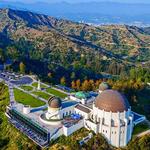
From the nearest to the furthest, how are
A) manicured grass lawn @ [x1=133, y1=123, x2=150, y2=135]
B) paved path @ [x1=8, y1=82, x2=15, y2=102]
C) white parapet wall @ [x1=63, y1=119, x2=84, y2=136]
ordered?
white parapet wall @ [x1=63, y1=119, x2=84, y2=136] < manicured grass lawn @ [x1=133, y1=123, x2=150, y2=135] < paved path @ [x1=8, y1=82, x2=15, y2=102]

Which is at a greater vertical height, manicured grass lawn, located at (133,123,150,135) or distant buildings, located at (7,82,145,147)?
distant buildings, located at (7,82,145,147)

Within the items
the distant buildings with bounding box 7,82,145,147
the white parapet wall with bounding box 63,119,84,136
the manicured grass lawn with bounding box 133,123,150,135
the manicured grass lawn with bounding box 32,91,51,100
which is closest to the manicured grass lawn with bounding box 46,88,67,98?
the manicured grass lawn with bounding box 32,91,51,100

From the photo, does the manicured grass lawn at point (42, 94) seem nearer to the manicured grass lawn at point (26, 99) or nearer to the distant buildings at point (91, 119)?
the manicured grass lawn at point (26, 99)

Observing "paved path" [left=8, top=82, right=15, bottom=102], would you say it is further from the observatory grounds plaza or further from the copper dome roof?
the copper dome roof

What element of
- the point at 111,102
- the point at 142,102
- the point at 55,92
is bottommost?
the point at 142,102

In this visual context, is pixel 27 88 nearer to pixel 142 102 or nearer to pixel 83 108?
pixel 83 108

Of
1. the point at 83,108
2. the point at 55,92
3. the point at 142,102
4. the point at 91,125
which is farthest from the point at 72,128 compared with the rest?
the point at 142,102

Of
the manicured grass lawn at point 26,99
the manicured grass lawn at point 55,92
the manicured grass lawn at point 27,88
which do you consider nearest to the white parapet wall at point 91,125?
the manicured grass lawn at point 26,99
